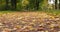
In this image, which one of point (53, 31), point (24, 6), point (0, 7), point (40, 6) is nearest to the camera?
point (53, 31)

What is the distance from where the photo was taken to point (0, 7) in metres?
33.8

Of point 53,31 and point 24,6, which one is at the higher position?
point 53,31

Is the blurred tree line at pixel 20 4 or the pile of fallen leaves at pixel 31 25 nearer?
the pile of fallen leaves at pixel 31 25

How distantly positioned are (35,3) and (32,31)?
33887 millimetres

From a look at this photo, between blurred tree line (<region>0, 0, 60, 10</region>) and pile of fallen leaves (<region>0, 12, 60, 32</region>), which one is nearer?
pile of fallen leaves (<region>0, 12, 60, 32</region>)

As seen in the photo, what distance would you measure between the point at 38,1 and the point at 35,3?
2.64ft

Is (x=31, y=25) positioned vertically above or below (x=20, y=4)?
above

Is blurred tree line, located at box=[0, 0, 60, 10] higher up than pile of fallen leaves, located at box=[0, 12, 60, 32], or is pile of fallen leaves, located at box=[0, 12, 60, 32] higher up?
pile of fallen leaves, located at box=[0, 12, 60, 32]

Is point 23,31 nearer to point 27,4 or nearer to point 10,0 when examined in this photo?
point 10,0

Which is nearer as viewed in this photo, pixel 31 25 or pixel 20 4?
pixel 31 25

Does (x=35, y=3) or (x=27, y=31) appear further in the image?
(x=35, y=3)

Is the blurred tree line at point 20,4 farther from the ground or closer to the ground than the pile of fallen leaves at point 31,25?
closer to the ground

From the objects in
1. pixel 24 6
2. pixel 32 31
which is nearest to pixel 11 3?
pixel 24 6

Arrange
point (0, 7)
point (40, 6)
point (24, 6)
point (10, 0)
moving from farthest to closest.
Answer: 1. point (24, 6)
2. point (40, 6)
3. point (10, 0)
4. point (0, 7)
